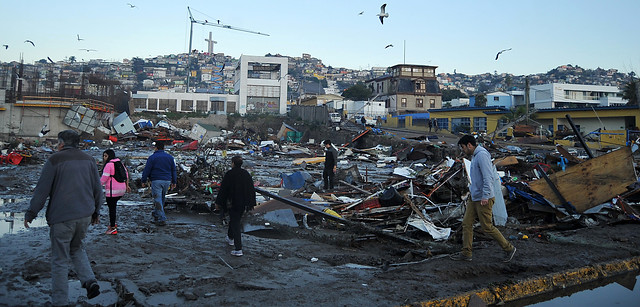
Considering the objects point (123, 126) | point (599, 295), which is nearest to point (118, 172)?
point (599, 295)

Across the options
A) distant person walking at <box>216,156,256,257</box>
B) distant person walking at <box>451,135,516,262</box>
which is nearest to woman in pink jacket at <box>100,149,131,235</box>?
distant person walking at <box>216,156,256,257</box>

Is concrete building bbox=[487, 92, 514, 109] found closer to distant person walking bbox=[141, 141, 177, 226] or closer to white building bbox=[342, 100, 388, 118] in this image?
white building bbox=[342, 100, 388, 118]

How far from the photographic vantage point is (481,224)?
5477 millimetres

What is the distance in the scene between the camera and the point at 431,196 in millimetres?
8523

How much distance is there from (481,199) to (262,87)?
4980 cm

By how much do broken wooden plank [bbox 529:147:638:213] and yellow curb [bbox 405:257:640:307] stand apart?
2241 mm

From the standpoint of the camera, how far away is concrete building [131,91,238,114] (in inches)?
2153

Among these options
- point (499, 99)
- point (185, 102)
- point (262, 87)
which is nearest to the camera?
point (262, 87)

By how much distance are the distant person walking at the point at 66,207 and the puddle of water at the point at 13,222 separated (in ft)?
12.7

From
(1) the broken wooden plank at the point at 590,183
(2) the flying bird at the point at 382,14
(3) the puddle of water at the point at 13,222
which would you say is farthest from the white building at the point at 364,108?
(3) the puddle of water at the point at 13,222

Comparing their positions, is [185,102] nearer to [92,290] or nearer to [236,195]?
[236,195]

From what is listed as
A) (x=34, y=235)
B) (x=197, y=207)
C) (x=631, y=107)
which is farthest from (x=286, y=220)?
(x=631, y=107)

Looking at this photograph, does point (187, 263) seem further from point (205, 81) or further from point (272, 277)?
point (205, 81)

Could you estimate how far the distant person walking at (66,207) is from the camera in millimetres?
3715
